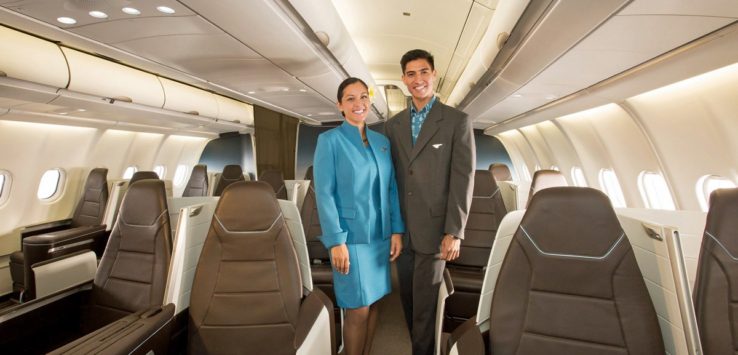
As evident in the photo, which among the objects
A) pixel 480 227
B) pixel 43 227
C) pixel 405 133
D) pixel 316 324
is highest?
pixel 405 133

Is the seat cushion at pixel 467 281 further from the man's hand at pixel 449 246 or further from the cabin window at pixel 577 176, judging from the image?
the cabin window at pixel 577 176

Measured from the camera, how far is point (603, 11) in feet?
5.60

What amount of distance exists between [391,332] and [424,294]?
1.34m

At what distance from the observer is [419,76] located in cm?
203

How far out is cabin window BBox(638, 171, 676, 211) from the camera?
14.9ft

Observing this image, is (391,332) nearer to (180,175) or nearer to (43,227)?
(43,227)

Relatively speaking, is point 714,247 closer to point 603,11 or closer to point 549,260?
point 549,260

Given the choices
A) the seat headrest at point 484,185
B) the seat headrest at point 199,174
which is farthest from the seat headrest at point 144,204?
the seat headrest at point 199,174

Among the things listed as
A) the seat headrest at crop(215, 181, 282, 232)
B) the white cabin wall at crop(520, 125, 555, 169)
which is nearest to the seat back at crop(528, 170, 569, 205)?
the seat headrest at crop(215, 181, 282, 232)

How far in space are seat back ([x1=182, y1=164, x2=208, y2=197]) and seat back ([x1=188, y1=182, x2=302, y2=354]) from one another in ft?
18.7

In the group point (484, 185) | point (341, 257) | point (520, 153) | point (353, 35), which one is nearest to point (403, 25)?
point (353, 35)

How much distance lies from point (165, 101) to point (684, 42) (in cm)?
567

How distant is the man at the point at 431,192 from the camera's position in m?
1.94

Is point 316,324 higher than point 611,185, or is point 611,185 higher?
point 611,185
